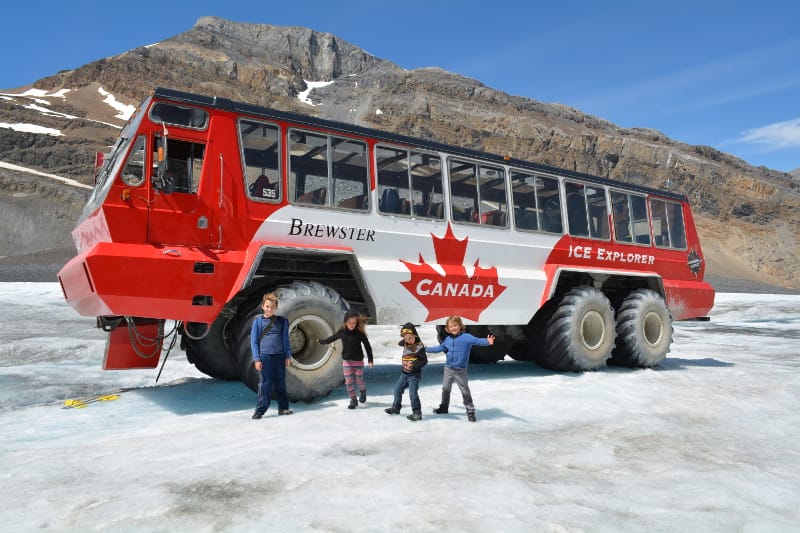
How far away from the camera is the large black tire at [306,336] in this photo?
238 inches

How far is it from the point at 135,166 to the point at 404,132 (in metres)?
79.4

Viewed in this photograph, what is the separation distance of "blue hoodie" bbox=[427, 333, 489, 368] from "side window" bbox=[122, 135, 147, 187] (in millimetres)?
3399

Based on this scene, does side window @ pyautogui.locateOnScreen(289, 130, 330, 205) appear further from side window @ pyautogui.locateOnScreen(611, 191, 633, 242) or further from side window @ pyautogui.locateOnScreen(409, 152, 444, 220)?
side window @ pyautogui.locateOnScreen(611, 191, 633, 242)

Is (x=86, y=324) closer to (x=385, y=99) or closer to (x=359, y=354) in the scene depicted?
(x=359, y=354)

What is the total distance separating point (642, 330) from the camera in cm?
935

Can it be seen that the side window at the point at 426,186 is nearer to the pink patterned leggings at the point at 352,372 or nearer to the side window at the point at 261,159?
the side window at the point at 261,159

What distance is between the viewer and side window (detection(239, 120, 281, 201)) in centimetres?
630

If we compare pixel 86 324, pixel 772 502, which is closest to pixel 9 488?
pixel 772 502

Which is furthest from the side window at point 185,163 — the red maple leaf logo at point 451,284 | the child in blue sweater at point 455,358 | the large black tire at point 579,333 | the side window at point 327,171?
the large black tire at point 579,333

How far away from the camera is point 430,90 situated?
94438mm

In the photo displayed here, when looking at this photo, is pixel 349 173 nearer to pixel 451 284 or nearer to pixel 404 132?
pixel 451 284

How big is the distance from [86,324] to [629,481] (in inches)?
539

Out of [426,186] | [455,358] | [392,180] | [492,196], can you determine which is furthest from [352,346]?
[492,196]

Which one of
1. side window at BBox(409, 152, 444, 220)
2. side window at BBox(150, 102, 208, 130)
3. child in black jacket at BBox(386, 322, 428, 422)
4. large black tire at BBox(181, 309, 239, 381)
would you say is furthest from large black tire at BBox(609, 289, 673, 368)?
side window at BBox(150, 102, 208, 130)
